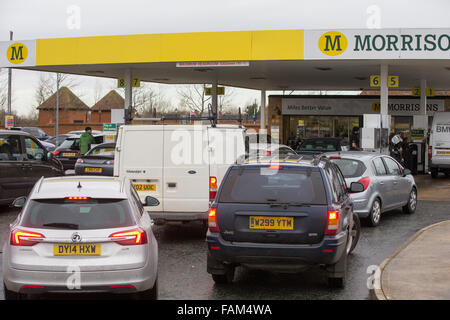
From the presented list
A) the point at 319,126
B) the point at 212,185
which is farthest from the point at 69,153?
the point at 212,185

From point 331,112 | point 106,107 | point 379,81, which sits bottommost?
point 331,112

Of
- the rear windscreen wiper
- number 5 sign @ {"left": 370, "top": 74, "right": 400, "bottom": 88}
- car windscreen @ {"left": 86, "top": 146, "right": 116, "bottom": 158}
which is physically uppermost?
number 5 sign @ {"left": 370, "top": 74, "right": 400, "bottom": 88}

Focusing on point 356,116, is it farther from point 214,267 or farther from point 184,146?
point 214,267

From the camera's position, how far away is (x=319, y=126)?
33.3 m

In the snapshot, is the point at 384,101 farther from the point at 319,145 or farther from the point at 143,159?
the point at 143,159

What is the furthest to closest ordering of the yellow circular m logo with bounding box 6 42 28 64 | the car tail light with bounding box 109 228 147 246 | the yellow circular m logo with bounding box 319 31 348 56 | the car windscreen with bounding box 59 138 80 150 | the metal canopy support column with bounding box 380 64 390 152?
the car windscreen with bounding box 59 138 80 150 < the yellow circular m logo with bounding box 6 42 28 64 < the metal canopy support column with bounding box 380 64 390 152 < the yellow circular m logo with bounding box 319 31 348 56 < the car tail light with bounding box 109 228 147 246

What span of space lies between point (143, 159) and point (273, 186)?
3.95m

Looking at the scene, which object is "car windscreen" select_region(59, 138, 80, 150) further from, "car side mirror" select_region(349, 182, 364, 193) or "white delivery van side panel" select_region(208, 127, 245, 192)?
"car side mirror" select_region(349, 182, 364, 193)

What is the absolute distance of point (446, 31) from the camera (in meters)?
18.5

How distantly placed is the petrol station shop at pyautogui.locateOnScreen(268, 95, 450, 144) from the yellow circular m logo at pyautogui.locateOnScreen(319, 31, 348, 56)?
12136 mm

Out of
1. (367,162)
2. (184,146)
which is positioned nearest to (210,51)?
(367,162)

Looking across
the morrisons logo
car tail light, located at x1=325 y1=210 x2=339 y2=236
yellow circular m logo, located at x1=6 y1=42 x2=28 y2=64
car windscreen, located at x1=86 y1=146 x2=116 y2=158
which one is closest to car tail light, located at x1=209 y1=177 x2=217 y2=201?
car tail light, located at x1=325 y1=210 x2=339 y2=236

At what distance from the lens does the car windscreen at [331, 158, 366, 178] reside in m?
12.8

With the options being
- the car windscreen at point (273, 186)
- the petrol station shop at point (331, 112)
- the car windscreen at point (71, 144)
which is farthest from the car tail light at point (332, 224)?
the petrol station shop at point (331, 112)
